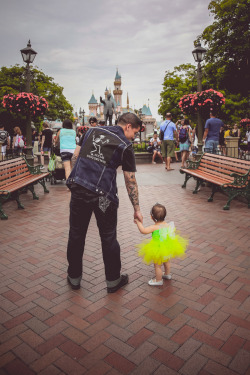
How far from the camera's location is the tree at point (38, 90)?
3148 cm

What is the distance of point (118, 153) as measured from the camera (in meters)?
2.88

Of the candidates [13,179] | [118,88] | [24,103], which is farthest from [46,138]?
[118,88]

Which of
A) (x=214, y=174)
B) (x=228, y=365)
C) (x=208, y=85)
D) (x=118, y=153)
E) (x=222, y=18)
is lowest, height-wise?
(x=228, y=365)

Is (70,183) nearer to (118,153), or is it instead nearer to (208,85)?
(118,153)

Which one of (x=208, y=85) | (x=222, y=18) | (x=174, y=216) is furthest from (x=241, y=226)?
(x=222, y=18)

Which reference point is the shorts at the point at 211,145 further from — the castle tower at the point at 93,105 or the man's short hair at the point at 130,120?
the castle tower at the point at 93,105

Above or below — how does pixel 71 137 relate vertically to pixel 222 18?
below

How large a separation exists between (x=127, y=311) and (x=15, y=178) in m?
5.20

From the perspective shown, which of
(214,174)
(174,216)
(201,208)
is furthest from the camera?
(214,174)

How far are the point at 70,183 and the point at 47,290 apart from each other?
1275 millimetres

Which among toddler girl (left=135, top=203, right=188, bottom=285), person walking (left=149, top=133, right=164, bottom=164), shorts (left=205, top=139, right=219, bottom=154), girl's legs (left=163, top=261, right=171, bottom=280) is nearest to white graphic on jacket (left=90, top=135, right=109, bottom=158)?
toddler girl (left=135, top=203, right=188, bottom=285)

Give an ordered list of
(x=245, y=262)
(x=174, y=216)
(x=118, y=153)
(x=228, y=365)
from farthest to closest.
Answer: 1. (x=174, y=216)
2. (x=245, y=262)
3. (x=118, y=153)
4. (x=228, y=365)

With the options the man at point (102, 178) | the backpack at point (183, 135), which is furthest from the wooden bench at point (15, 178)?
the backpack at point (183, 135)

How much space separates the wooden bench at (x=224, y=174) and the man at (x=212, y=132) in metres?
0.68
